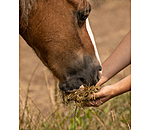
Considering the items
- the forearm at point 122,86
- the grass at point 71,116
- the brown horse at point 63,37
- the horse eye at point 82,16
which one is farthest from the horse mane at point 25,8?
the forearm at point 122,86

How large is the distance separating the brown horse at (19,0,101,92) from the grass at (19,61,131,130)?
0.26 meters

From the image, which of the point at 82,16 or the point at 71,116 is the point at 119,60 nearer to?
the point at 82,16

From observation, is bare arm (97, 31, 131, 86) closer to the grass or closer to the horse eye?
the grass

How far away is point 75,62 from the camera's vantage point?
1.71 m

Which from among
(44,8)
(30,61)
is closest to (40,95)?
(30,61)

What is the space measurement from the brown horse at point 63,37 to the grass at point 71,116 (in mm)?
262

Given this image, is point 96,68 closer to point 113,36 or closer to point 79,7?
point 79,7

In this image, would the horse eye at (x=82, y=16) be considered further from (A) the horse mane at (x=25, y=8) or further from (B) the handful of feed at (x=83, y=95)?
(B) the handful of feed at (x=83, y=95)

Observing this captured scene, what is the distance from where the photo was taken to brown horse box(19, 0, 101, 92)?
1.55 meters

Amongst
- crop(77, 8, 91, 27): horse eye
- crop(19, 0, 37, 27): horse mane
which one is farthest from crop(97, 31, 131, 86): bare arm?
crop(19, 0, 37, 27): horse mane

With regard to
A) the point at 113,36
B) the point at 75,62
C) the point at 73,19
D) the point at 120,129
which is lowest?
the point at 113,36

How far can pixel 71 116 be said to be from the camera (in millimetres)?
2516

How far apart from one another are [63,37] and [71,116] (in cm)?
119
